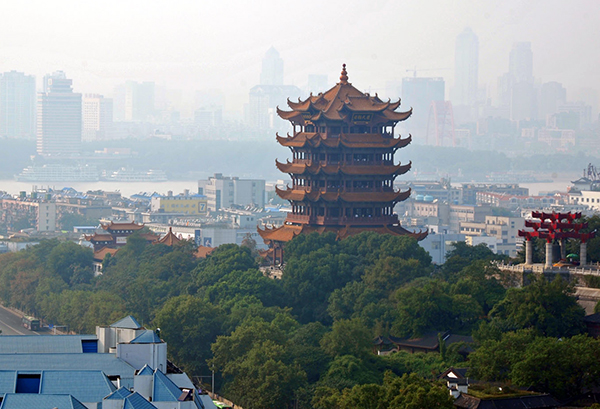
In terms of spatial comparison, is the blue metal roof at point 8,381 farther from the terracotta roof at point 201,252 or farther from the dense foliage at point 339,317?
the terracotta roof at point 201,252

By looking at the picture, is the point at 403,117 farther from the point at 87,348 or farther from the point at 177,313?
the point at 87,348

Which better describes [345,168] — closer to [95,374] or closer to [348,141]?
[348,141]

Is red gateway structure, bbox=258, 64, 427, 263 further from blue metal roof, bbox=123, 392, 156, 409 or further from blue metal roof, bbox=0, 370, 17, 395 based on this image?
Answer: blue metal roof, bbox=123, 392, 156, 409

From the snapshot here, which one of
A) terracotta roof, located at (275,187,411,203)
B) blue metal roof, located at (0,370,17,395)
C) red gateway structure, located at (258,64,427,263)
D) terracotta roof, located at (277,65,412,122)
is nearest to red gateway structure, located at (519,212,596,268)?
terracotta roof, located at (275,187,411,203)

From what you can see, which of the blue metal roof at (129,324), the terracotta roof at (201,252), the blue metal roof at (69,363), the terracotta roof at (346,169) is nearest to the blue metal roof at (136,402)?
the blue metal roof at (69,363)

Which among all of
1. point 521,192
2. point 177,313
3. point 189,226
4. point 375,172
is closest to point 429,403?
point 177,313
